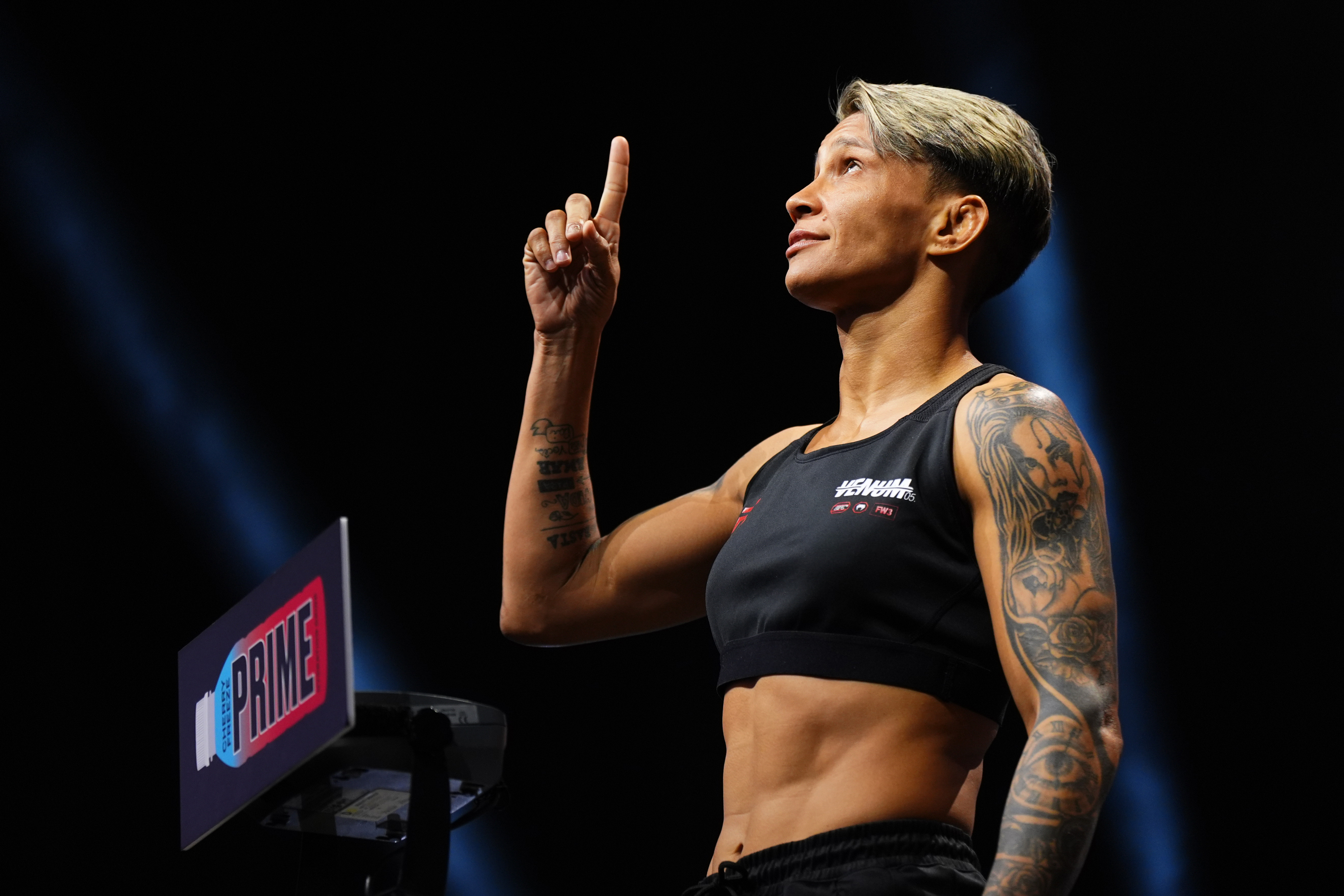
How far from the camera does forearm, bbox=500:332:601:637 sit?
191cm

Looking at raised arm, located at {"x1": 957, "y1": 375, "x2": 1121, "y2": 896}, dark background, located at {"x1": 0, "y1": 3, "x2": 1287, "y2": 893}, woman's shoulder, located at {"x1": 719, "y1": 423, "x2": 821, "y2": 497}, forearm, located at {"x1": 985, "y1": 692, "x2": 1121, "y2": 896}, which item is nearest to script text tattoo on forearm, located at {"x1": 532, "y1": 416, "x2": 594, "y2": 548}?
woman's shoulder, located at {"x1": 719, "y1": 423, "x2": 821, "y2": 497}

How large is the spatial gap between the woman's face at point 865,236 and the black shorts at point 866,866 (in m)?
0.75

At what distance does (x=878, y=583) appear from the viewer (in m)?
1.47

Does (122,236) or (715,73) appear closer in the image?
(122,236)

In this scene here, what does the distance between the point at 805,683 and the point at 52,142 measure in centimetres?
256

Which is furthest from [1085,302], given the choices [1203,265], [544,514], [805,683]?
[805,683]

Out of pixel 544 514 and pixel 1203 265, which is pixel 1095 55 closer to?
pixel 1203 265

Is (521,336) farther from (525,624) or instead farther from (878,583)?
(878,583)

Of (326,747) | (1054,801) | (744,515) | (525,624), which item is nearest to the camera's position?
(326,747)

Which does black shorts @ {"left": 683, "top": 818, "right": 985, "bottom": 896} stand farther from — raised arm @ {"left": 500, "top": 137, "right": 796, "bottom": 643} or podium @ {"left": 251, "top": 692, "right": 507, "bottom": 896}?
raised arm @ {"left": 500, "top": 137, "right": 796, "bottom": 643}

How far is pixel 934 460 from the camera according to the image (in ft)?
5.04

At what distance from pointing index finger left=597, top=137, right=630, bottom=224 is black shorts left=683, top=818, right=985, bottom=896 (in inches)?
39.4

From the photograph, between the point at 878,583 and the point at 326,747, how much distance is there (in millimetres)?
682

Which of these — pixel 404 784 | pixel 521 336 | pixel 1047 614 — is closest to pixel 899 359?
pixel 1047 614
